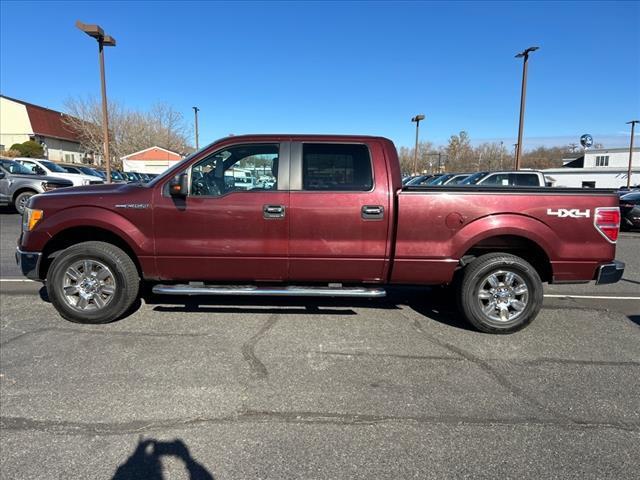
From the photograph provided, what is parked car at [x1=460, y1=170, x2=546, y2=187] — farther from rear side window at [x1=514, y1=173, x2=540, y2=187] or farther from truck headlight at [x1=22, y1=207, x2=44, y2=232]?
truck headlight at [x1=22, y1=207, x2=44, y2=232]

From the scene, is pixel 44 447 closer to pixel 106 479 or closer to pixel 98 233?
pixel 106 479

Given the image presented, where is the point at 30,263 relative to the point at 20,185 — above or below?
below

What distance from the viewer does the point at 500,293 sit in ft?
14.6

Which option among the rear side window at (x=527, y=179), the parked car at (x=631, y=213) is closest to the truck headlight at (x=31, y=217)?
the rear side window at (x=527, y=179)

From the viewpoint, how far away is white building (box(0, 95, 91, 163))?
5959cm

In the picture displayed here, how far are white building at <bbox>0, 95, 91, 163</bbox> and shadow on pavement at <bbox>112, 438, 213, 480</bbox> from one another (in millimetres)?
66948

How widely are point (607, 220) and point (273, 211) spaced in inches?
135

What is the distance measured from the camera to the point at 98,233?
468cm

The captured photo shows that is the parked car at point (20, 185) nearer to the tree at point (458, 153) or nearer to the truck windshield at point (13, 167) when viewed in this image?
the truck windshield at point (13, 167)

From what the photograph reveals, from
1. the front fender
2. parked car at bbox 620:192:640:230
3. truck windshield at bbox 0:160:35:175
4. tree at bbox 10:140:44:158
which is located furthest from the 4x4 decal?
tree at bbox 10:140:44:158

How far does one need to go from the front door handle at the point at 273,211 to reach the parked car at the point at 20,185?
483 inches

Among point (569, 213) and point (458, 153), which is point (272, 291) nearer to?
point (569, 213)

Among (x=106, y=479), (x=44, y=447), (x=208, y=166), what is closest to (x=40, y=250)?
(x=208, y=166)

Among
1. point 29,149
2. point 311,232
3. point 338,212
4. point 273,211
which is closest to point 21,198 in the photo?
point 273,211
